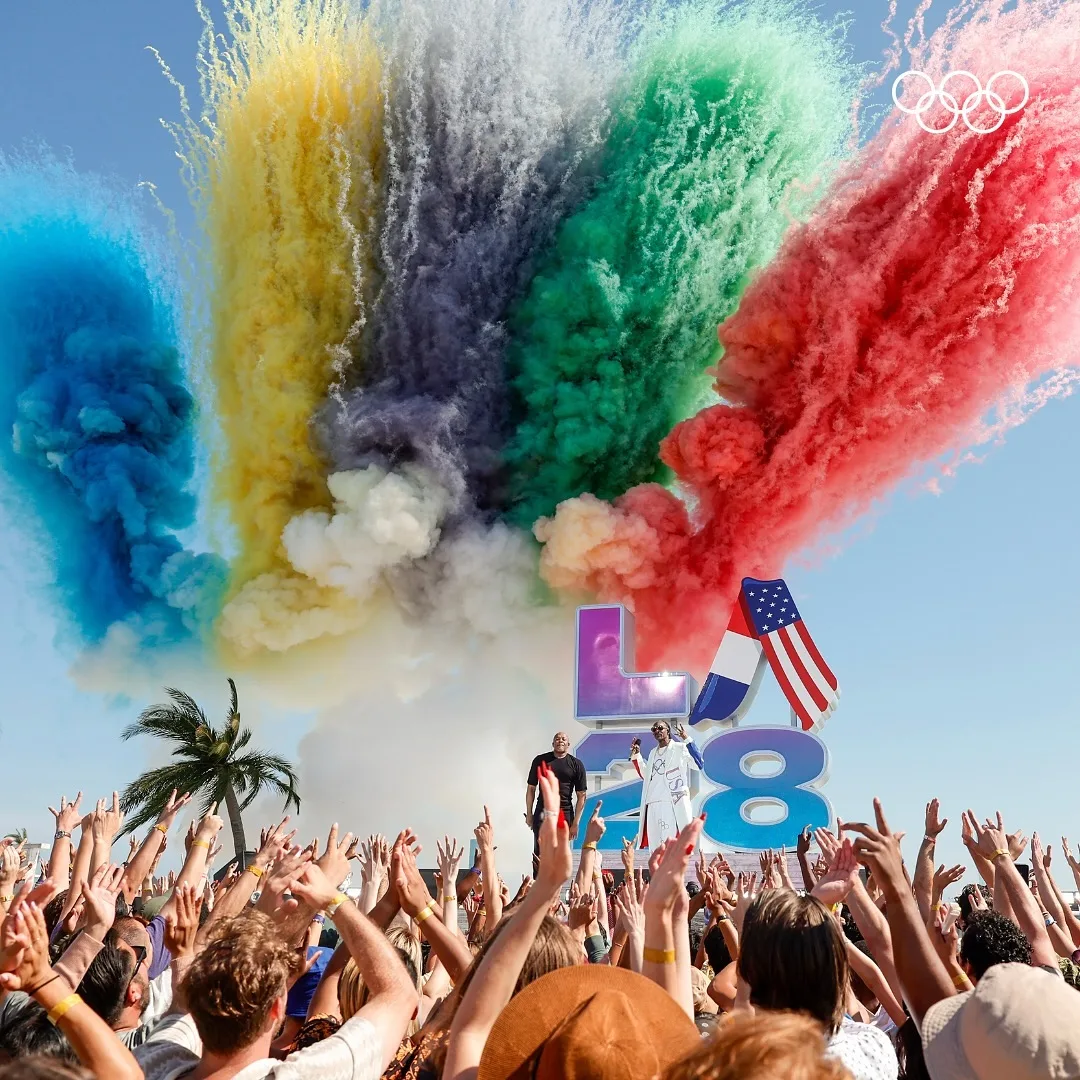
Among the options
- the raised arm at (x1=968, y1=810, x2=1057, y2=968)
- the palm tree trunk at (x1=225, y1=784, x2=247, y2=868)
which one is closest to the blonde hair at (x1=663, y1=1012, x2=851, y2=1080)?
the raised arm at (x1=968, y1=810, x2=1057, y2=968)

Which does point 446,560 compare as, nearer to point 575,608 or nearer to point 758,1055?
point 575,608

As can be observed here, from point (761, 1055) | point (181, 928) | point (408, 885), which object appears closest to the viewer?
point (761, 1055)

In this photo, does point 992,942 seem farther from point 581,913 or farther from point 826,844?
point 581,913

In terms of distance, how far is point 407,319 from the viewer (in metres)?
22.0

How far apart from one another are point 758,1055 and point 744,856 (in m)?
16.6

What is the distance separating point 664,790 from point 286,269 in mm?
13040

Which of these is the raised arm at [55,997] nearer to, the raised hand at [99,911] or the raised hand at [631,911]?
the raised hand at [99,911]

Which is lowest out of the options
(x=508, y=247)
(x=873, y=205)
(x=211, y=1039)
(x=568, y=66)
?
(x=211, y=1039)

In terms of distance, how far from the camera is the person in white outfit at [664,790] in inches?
690

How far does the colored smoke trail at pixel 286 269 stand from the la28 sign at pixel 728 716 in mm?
6011

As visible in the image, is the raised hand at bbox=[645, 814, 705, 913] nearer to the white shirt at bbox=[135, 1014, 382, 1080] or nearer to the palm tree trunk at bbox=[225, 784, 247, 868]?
the white shirt at bbox=[135, 1014, 382, 1080]

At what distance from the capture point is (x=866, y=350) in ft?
59.1

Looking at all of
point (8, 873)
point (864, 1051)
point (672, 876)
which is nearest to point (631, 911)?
point (672, 876)

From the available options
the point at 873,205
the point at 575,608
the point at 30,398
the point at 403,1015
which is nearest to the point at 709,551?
the point at 575,608
